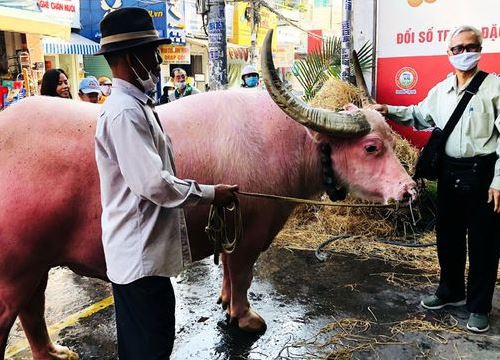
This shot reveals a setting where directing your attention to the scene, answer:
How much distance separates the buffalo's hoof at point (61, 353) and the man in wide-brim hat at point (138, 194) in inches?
45.7

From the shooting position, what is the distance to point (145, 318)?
84.8 inches

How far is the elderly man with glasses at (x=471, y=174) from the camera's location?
334cm

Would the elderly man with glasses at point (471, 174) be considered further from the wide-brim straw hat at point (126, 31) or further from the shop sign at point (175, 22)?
the shop sign at point (175, 22)

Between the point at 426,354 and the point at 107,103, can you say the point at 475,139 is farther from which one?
the point at 107,103

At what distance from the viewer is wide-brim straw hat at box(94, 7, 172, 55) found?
2.04 metres

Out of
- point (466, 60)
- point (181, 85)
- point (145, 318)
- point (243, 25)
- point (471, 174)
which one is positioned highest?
point (243, 25)

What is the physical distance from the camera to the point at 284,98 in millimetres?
2996

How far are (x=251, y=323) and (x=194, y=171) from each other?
1285 millimetres

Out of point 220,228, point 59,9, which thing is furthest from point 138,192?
point 59,9

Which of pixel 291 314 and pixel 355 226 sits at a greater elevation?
pixel 355 226

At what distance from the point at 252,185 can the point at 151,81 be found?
1159 mm

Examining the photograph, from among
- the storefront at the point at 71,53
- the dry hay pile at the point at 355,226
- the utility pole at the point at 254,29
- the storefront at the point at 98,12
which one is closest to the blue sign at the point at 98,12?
the storefront at the point at 98,12

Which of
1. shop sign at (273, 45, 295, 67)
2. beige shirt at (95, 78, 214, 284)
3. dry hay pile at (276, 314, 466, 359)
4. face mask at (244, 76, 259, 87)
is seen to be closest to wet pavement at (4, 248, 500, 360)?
dry hay pile at (276, 314, 466, 359)

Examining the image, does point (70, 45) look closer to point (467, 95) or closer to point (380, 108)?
point (380, 108)
